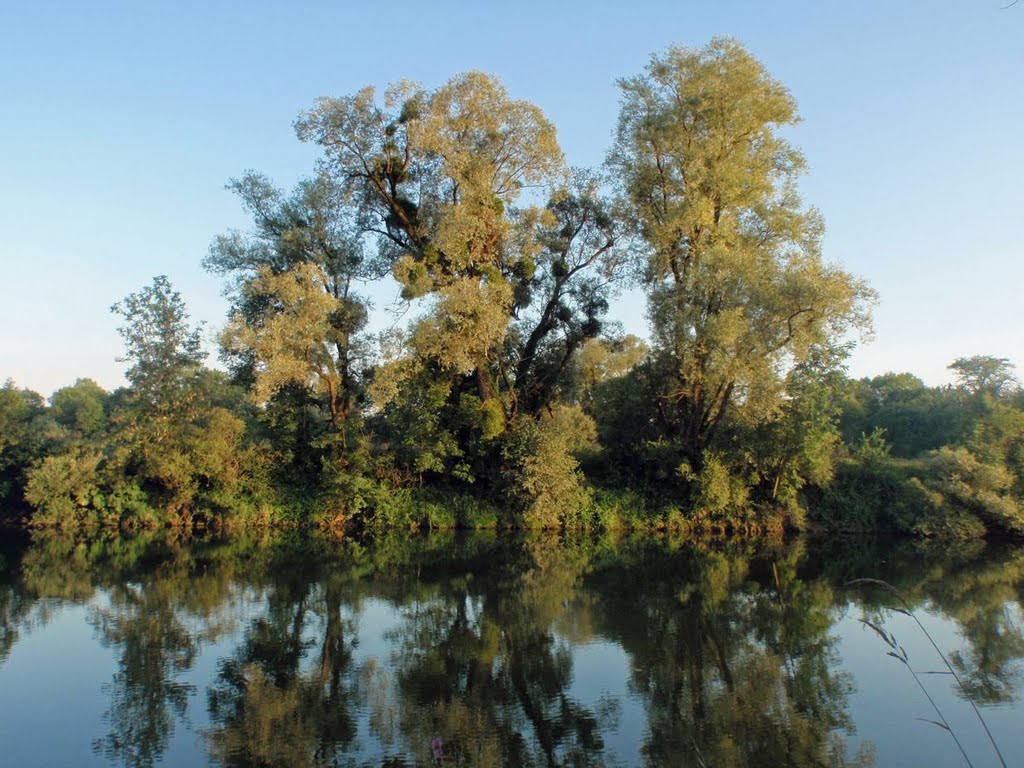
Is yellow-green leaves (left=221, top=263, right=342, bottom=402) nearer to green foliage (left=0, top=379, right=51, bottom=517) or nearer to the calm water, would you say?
the calm water

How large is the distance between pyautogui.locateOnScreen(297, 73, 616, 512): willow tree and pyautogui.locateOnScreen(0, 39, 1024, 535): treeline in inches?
3.9

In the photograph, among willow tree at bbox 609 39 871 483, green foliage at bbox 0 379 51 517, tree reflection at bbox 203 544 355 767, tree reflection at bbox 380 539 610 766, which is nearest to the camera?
tree reflection at bbox 203 544 355 767

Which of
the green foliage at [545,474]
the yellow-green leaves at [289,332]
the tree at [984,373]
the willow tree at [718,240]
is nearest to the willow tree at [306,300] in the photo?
the yellow-green leaves at [289,332]

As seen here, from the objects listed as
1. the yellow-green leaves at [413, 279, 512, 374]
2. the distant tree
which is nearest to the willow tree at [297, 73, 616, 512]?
the yellow-green leaves at [413, 279, 512, 374]

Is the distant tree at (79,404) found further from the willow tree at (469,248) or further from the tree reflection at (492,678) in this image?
the tree reflection at (492,678)

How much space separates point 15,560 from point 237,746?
52.7 feet

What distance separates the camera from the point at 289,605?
48.6 ft

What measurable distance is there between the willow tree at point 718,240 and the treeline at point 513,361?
0.10m

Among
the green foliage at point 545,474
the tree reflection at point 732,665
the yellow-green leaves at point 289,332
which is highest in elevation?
the yellow-green leaves at point 289,332

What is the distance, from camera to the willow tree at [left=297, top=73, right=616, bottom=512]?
88.6 feet

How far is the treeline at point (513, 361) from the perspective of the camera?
2669cm

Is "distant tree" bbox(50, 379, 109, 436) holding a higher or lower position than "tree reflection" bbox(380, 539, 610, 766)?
higher

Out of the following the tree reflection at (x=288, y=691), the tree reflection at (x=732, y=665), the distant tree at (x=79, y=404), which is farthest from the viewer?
the distant tree at (x=79, y=404)

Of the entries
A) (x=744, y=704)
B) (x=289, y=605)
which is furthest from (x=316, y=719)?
(x=289, y=605)
